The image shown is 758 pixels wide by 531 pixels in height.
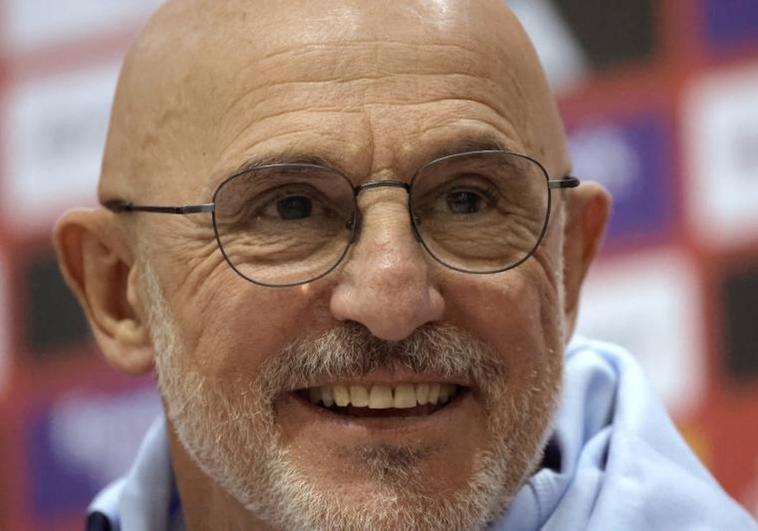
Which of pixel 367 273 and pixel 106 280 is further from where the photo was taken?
pixel 106 280

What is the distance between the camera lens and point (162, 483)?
2.30m

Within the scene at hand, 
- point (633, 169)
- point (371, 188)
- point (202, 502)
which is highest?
point (371, 188)

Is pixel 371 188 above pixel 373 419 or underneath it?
above

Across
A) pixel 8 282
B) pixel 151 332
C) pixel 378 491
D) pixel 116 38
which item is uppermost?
pixel 116 38

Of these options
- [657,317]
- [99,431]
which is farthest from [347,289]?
[99,431]

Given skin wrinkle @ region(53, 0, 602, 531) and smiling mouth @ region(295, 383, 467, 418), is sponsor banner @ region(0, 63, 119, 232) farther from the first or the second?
smiling mouth @ region(295, 383, 467, 418)

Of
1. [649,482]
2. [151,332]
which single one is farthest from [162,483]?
[649,482]

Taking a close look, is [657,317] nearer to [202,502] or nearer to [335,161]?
[202,502]

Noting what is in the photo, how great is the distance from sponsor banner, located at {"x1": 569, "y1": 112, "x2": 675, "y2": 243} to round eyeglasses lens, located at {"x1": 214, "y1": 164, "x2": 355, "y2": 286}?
1467 millimetres

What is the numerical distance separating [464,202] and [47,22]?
2.28 metres

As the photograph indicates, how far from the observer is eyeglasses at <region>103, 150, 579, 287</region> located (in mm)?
1811

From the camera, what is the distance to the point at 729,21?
3078mm

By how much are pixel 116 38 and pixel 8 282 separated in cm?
79

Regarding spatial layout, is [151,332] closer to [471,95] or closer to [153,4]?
[471,95]
